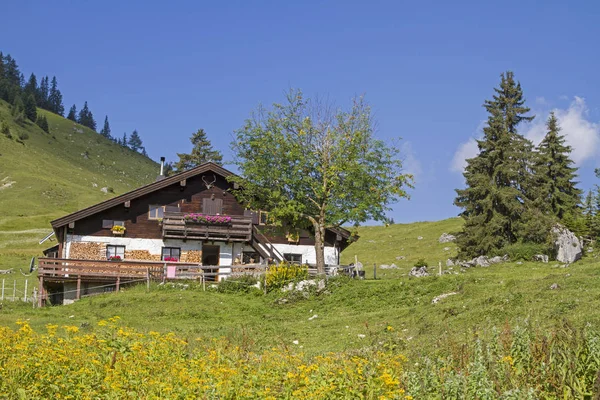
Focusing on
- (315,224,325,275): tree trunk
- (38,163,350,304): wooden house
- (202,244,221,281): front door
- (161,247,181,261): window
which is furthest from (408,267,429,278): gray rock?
(161,247,181,261): window

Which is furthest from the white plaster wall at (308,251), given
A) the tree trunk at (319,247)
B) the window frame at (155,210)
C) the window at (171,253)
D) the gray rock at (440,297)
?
the gray rock at (440,297)

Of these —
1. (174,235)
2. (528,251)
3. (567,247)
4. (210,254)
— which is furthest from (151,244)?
(567,247)

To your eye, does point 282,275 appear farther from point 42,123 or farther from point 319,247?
point 42,123

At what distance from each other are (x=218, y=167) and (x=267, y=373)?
33.9 meters

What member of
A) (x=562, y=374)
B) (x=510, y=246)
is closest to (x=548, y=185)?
(x=510, y=246)

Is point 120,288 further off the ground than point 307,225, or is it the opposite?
point 307,225

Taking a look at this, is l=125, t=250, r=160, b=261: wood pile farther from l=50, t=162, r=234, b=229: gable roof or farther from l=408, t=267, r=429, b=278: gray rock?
Answer: l=408, t=267, r=429, b=278: gray rock

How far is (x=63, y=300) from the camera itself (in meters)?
38.0

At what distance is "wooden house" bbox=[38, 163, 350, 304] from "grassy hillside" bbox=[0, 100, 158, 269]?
22.3 metres

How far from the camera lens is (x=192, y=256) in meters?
42.4

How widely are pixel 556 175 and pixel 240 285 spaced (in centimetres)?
3634

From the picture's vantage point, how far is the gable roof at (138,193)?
131ft

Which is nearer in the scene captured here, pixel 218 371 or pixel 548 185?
pixel 218 371

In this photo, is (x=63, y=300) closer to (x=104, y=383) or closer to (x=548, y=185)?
(x=104, y=383)
